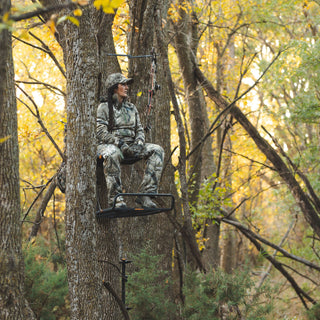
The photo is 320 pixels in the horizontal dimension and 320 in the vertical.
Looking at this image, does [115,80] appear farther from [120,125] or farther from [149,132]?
[149,132]

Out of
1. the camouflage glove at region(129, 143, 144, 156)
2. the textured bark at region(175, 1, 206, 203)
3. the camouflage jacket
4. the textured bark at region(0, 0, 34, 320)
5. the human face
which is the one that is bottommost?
the textured bark at region(0, 0, 34, 320)

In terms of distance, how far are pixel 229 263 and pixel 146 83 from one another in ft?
35.2

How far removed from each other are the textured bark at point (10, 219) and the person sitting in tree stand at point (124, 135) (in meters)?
1.18

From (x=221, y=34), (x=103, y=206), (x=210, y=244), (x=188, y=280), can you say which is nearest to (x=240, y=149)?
(x=221, y=34)

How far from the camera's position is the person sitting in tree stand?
4844mm

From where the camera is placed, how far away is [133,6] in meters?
6.50

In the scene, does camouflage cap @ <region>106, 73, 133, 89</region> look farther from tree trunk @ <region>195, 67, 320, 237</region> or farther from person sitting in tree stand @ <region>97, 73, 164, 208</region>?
tree trunk @ <region>195, 67, 320, 237</region>

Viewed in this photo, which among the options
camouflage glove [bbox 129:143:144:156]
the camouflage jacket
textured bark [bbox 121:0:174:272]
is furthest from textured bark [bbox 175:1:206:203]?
camouflage glove [bbox 129:143:144:156]

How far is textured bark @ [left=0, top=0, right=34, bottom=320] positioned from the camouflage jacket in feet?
4.16

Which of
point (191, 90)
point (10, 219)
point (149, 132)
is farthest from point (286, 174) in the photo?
point (10, 219)

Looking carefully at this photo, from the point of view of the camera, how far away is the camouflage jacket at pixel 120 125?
15.9 ft

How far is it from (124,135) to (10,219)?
179cm

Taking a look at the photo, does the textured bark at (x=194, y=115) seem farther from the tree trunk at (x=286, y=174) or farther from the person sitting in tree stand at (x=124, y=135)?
the person sitting in tree stand at (x=124, y=135)

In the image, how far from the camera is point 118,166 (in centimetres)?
457
